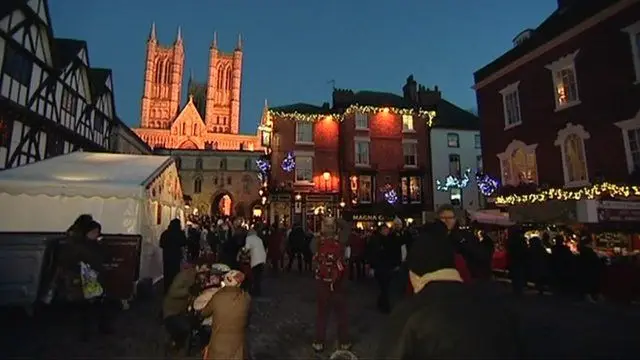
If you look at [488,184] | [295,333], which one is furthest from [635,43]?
[295,333]

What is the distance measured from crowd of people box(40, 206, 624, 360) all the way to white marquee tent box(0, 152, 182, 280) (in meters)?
1.39

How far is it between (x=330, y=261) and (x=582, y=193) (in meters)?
12.7

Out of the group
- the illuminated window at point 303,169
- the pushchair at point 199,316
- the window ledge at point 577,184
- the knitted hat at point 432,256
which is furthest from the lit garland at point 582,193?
the illuminated window at point 303,169

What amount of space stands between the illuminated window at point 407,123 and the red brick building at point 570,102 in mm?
11917

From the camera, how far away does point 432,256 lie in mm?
2344

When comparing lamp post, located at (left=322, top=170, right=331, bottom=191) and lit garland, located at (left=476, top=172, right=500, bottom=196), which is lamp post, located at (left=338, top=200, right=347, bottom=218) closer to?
lamp post, located at (left=322, top=170, right=331, bottom=191)

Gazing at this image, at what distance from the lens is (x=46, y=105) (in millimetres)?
19984

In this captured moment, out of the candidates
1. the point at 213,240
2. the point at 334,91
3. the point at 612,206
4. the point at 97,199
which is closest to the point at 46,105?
the point at 213,240

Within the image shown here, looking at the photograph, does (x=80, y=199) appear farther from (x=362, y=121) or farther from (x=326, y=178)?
(x=362, y=121)

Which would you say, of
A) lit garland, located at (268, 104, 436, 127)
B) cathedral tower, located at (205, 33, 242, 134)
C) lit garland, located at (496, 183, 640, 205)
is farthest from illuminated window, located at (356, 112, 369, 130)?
cathedral tower, located at (205, 33, 242, 134)

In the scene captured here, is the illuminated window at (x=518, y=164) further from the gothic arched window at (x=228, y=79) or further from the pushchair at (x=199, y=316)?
the gothic arched window at (x=228, y=79)

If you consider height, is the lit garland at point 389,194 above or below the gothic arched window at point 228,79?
below

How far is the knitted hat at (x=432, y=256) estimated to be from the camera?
2.32 m

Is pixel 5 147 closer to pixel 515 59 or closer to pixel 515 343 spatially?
pixel 515 343
